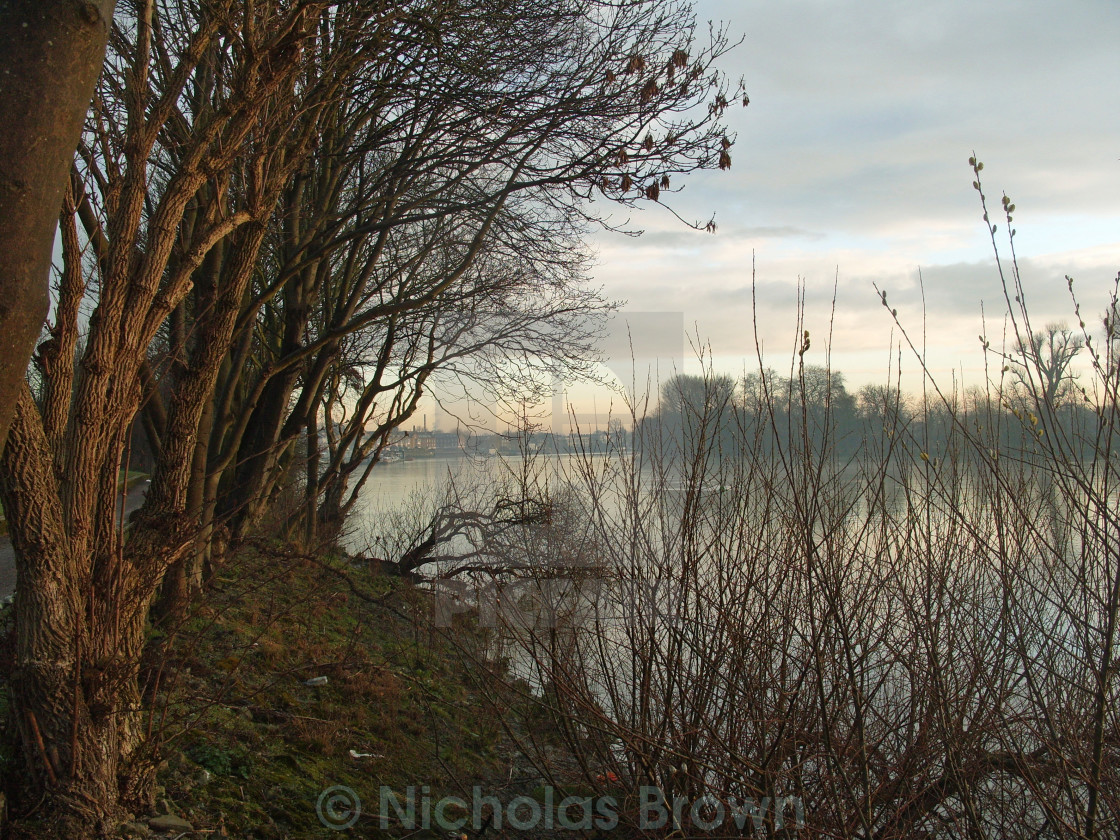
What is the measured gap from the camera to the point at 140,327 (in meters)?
2.81

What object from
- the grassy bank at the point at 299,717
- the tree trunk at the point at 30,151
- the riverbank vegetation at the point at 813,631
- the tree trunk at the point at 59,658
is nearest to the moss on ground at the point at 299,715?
the grassy bank at the point at 299,717

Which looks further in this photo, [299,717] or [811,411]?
[299,717]

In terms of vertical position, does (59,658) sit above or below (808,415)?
below

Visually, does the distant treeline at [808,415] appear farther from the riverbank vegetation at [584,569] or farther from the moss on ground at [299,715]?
the moss on ground at [299,715]

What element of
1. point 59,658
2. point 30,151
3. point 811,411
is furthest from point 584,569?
point 30,151

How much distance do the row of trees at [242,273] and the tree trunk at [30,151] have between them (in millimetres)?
447

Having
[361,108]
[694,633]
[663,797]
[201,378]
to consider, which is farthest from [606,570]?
[361,108]

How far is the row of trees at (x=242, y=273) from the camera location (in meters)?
→ 2.57

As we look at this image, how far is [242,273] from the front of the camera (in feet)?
12.8

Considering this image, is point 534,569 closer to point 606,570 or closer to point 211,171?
point 606,570

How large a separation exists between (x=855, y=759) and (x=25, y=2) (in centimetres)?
332

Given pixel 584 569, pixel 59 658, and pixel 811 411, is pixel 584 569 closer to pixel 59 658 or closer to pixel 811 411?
pixel 811 411

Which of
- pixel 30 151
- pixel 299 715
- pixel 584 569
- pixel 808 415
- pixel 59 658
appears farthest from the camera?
pixel 299 715

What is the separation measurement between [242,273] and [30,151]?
290 centimetres
